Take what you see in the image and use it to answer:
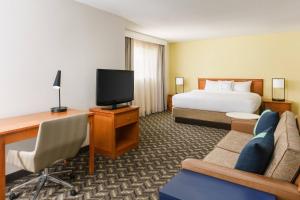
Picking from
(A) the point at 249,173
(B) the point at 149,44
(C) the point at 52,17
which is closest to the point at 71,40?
Answer: (C) the point at 52,17

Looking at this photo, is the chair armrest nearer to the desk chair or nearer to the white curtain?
the desk chair

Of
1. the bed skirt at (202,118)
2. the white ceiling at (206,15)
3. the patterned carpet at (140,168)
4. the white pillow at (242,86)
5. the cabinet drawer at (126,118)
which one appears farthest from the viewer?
the white pillow at (242,86)

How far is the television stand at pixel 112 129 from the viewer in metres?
3.04

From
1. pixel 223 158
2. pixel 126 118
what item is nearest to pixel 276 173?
pixel 223 158

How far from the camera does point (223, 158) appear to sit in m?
2.05

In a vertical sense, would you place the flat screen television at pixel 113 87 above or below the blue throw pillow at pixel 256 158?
above

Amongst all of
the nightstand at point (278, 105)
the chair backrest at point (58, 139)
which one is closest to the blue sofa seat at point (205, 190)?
the chair backrest at point (58, 139)

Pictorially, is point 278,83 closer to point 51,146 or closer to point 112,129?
point 112,129

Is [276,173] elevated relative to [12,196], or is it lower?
elevated

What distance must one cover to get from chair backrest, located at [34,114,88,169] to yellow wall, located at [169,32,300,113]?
17.3 ft

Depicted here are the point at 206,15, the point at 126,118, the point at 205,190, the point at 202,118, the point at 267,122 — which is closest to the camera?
the point at 205,190

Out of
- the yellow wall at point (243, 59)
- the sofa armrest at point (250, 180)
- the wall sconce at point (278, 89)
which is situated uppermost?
the yellow wall at point (243, 59)

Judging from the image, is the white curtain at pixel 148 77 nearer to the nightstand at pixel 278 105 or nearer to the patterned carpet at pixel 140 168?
the patterned carpet at pixel 140 168

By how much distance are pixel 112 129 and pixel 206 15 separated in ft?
9.02
